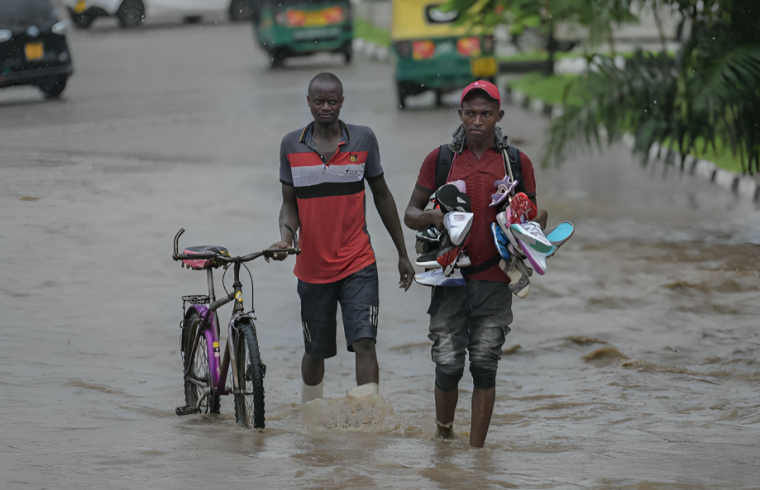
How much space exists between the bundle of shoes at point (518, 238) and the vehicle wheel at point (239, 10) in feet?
54.1

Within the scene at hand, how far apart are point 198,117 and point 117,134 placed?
3.58 metres

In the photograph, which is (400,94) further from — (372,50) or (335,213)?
(335,213)

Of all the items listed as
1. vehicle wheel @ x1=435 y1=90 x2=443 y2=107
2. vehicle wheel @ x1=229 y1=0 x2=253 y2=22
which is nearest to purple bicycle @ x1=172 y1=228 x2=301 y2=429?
vehicle wheel @ x1=435 y1=90 x2=443 y2=107

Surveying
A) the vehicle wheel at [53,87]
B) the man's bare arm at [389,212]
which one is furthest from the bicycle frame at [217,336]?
the vehicle wheel at [53,87]

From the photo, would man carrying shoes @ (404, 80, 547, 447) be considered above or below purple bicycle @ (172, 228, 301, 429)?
above

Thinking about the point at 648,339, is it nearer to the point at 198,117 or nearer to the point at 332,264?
the point at 332,264

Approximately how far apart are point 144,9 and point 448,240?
15.5 m

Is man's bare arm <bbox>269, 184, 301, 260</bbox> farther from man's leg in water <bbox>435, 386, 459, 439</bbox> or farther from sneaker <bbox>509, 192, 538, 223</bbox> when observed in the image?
sneaker <bbox>509, 192, 538, 223</bbox>

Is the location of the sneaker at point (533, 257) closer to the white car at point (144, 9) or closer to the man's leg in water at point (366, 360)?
the man's leg in water at point (366, 360)

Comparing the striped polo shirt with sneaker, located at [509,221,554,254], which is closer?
sneaker, located at [509,221,554,254]

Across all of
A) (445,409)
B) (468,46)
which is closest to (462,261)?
(445,409)

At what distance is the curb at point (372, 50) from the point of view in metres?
22.1

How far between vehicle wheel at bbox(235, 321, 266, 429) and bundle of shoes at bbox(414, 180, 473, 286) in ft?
2.53

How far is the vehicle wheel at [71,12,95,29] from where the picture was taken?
1679 centimetres
